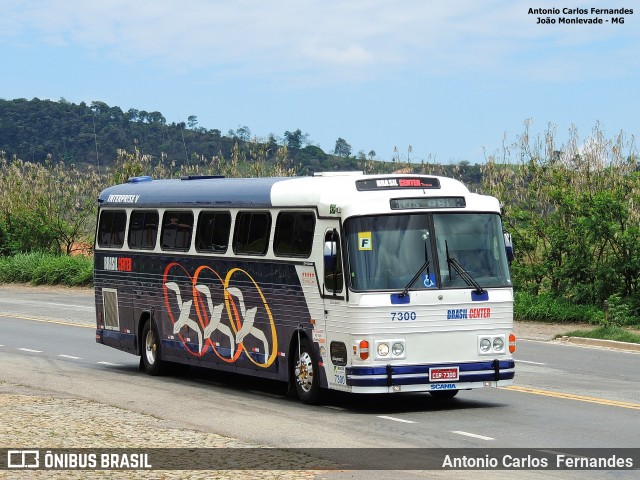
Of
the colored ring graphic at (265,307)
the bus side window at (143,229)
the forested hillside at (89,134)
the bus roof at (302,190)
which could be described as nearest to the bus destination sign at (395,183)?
the bus roof at (302,190)

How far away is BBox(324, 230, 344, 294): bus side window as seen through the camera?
52.0 ft

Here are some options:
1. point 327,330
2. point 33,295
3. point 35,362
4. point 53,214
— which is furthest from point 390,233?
point 53,214

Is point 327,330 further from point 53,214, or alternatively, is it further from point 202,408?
point 53,214

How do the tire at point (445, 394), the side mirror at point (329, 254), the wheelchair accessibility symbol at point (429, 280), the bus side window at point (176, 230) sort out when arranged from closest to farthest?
1. the side mirror at point (329, 254)
2. the wheelchair accessibility symbol at point (429, 280)
3. the tire at point (445, 394)
4. the bus side window at point (176, 230)

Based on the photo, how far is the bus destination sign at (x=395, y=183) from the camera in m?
16.5

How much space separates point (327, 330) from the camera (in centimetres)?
1644

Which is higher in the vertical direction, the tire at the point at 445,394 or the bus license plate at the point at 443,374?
the bus license plate at the point at 443,374

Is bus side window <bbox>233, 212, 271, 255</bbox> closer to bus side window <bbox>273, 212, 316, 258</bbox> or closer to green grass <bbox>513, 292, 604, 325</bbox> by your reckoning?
bus side window <bbox>273, 212, 316, 258</bbox>

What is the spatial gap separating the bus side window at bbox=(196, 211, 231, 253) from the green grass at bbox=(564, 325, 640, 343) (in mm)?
10393

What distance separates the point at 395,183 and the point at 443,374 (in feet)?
8.16

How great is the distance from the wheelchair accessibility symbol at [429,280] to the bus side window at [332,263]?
1.01 meters

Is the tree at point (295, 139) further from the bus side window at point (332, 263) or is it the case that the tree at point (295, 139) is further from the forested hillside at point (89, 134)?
the bus side window at point (332, 263)

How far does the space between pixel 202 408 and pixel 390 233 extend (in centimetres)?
330

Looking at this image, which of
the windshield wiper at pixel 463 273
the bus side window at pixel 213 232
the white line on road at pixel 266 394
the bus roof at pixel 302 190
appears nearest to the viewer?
the windshield wiper at pixel 463 273
